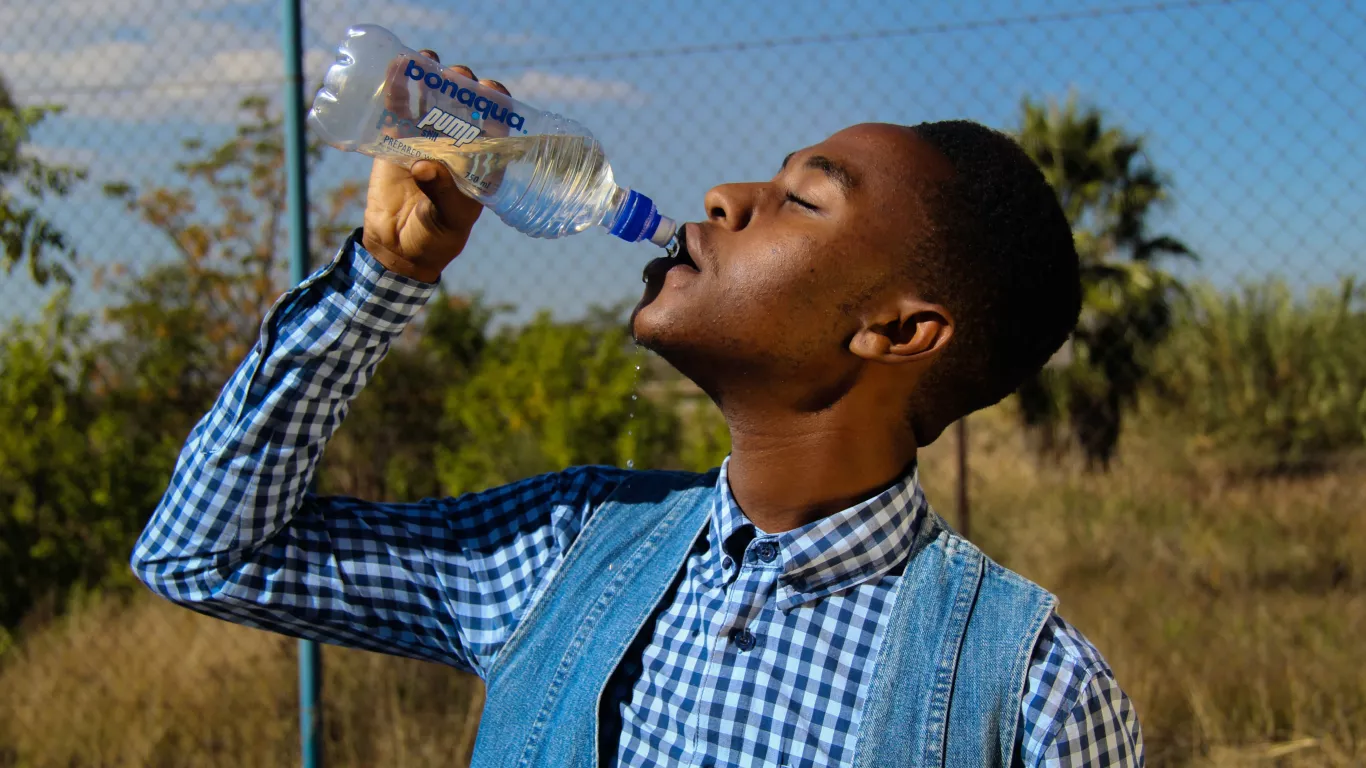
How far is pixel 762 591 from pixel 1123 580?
14.5ft

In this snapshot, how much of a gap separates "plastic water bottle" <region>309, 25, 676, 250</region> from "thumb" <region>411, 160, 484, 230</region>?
12cm

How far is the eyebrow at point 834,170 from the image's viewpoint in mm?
1460

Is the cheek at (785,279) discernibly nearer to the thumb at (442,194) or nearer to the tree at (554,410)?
the thumb at (442,194)

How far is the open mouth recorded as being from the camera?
1.49m

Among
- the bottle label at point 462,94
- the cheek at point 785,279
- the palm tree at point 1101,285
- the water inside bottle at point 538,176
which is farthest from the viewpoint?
the palm tree at point 1101,285

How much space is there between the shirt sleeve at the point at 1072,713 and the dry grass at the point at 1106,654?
8.11 feet

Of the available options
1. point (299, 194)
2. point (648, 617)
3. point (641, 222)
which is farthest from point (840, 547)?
point (299, 194)

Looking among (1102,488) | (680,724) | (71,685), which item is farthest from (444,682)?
(1102,488)

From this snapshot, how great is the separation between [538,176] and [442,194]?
525mm

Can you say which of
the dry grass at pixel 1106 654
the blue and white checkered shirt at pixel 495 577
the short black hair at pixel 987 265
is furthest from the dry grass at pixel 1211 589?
the blue and white checkered shirt at pixel 495 577

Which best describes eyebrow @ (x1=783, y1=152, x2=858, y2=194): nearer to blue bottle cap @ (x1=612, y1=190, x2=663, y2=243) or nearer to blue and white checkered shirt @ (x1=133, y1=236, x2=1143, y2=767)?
blue bottle cap @ (x1=612, y1=190, x2=663, y2=243)

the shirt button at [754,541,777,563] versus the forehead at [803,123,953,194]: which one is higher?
the forehead at [803,123,953,194]

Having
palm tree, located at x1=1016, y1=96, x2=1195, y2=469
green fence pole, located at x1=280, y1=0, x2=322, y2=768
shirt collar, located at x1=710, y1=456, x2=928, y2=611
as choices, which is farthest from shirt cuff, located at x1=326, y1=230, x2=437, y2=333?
palm tree, located at x1=1016, y1=96, x2=1195, y2=469

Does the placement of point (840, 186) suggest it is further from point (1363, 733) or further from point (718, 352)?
point (1363, 733)
